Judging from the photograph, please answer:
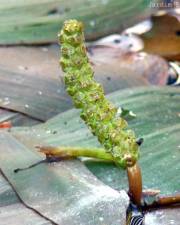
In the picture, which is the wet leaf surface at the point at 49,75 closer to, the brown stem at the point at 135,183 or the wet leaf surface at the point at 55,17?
the wet leaf surface at the point at 55,17

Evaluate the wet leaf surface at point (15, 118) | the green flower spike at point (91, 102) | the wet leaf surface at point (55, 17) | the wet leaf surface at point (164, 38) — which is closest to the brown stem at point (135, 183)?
the green flower spike at point (91, 102)

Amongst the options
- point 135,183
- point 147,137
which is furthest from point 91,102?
point 147,137

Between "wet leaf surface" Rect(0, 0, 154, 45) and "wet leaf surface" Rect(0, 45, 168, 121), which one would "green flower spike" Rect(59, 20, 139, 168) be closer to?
"wet leaf surface" Rect(0, 45, 168, 121)

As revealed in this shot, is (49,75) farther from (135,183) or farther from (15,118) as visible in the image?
(135,183)

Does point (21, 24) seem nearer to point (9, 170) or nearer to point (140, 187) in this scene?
point (9, 170)

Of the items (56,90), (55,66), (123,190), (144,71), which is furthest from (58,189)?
(144,71)

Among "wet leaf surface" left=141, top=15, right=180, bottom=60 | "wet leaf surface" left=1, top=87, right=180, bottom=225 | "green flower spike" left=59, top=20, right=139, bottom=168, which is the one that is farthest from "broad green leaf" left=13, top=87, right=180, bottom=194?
"wet leaf surface" left=141, top=15, right=180, bottom=60
